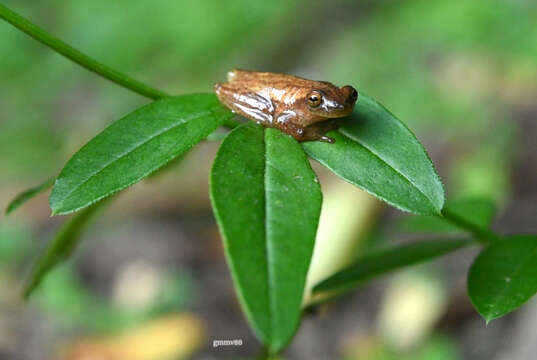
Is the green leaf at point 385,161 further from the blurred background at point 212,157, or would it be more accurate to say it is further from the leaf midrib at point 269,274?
the blurred background at point 212,157

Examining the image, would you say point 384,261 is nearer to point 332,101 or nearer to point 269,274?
point 332,101

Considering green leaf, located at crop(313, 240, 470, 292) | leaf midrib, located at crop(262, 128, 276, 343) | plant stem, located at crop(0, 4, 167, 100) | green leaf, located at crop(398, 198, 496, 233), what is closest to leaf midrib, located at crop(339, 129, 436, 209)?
leaf midrib, located at crop(262, 128, 276, 343)

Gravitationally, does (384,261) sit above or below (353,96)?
below

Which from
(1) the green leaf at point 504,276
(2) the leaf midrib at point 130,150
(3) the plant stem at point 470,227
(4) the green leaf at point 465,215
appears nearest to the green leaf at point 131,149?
(2) the leaf midrib at point 130,150

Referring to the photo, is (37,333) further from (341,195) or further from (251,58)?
(251,58)

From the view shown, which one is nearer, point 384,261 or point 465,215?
point 384,261

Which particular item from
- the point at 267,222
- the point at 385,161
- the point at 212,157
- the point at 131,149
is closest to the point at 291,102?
the point at 385,161

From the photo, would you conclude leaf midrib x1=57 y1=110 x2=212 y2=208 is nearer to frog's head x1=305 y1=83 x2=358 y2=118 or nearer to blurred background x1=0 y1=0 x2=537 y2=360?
frog's head x1=305 y1=83 x2=358 y2=118

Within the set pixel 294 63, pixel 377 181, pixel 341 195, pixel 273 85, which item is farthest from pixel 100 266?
pixel 294 63
